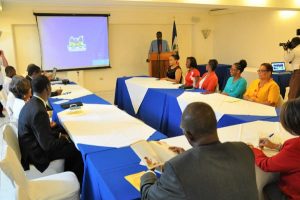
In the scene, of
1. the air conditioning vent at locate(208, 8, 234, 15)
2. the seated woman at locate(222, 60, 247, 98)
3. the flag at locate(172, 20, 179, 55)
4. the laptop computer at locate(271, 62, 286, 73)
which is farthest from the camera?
the air conditioning vent at locate(208, 8, 234, 15)

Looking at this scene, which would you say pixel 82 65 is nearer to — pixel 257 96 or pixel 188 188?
pixel 257 96

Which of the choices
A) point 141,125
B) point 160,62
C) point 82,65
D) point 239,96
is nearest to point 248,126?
point 141,125

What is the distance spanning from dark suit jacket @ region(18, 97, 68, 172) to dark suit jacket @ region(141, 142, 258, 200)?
4.63 ft

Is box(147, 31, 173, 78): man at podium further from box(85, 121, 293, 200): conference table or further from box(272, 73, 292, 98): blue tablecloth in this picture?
box(85, 121, 293, 200): conference table

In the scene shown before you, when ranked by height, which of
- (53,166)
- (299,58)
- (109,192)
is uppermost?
(299,58)

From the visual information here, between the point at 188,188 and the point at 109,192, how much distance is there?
1.89 feet

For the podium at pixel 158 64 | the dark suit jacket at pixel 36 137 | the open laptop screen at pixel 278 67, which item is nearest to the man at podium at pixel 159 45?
the podium at pixel 158 64

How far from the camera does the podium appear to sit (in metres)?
6.91

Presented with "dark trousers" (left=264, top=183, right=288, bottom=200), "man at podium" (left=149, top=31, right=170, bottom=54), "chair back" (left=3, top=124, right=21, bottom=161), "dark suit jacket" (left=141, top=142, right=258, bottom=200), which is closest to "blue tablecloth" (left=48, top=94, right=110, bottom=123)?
"chair back" (left=3, top=124, right=21, bottom=161)

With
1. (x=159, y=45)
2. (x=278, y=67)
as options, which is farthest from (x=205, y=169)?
(x=159, y=45)

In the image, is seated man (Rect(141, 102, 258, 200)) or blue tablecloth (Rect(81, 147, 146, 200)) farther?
blue tablecloth (Rect(81, 147, 146, 200))

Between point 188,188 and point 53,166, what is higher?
point 188,188

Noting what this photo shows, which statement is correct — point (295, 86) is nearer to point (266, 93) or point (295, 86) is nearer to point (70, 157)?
point (266, 93)

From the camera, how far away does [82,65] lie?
267 inches
